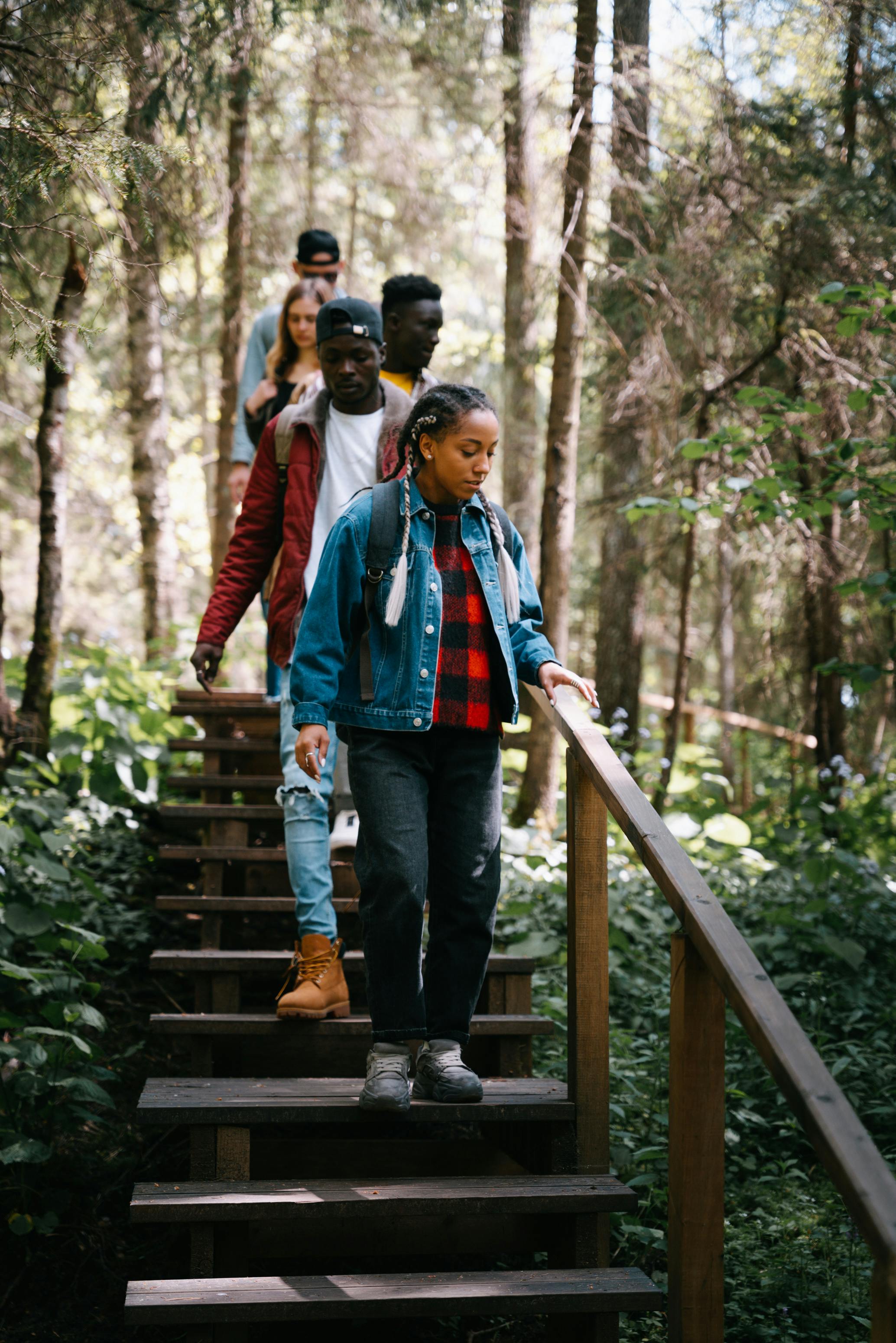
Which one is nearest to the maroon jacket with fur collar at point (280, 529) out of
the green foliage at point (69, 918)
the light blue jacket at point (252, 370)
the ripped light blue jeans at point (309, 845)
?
the ripped light blue jeans at point (309, 845)

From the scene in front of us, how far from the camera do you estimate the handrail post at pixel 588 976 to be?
10.1ft

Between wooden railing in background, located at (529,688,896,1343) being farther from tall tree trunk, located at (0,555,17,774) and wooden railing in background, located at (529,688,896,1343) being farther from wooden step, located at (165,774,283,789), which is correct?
tall tree trunk, located at (0,555,17,774)

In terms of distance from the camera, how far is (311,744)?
2.74m

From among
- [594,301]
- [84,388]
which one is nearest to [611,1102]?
[594,301]

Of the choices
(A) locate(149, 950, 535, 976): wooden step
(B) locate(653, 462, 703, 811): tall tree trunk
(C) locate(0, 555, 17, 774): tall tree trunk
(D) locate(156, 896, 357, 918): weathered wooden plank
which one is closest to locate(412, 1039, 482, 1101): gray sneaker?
(A) locate(149, 950, 535, 976): wooden step

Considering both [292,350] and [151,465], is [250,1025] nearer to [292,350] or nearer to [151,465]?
[292,350]

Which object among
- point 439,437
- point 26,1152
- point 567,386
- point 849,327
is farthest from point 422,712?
point 567,386

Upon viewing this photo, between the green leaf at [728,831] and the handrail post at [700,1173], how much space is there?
4.50 meters

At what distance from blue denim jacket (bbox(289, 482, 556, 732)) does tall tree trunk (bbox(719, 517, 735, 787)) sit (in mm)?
4723

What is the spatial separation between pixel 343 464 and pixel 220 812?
58.7 inches

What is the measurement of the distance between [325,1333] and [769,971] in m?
2.80

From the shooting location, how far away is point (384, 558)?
114 inches

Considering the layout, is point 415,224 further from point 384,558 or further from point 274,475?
point 384,558

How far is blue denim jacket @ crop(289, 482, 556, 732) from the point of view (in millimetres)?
2814
